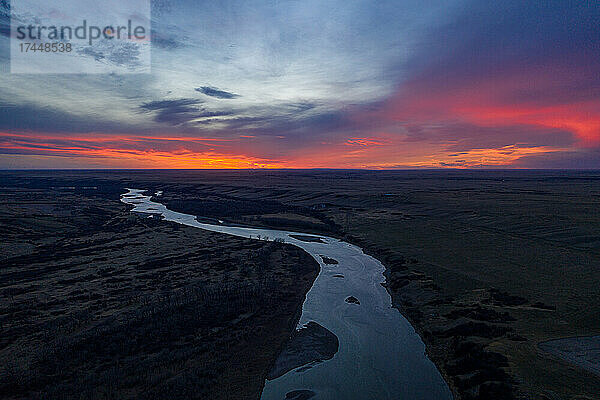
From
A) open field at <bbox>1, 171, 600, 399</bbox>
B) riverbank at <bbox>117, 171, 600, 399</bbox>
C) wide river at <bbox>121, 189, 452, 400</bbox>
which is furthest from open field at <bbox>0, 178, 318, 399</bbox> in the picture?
open field at <bbox>1, 171, 600, 399</bbox>

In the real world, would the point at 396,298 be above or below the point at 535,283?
below

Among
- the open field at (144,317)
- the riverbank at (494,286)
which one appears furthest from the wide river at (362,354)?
the open field at (144,317)

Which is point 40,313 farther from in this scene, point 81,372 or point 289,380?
point 289,380

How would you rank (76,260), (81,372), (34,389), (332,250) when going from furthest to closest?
(332,250), (76,260), (81,372), (34,389)

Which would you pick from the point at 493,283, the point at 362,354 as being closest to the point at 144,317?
the point at 362,354

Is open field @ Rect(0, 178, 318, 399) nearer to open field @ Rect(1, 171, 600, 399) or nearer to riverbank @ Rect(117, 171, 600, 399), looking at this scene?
riverbank @ Rect(117, 171, 600, 399)

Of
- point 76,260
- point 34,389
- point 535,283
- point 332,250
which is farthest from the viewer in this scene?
point 332,250

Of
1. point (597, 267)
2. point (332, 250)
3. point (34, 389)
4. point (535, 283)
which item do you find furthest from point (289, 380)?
point (597, 267)

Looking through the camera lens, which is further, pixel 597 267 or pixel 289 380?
pixel 597 267
